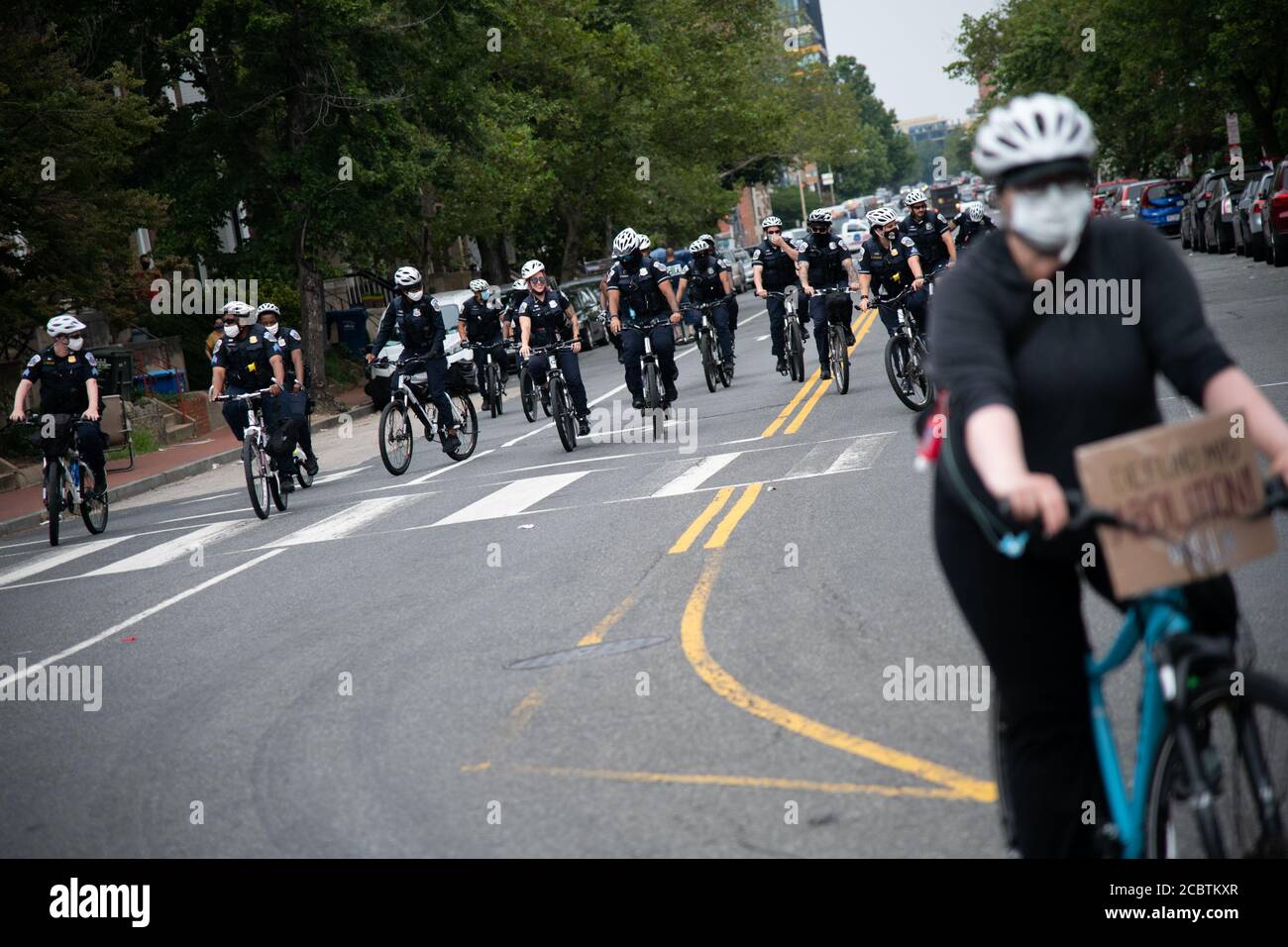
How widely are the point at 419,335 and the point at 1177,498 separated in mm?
15251

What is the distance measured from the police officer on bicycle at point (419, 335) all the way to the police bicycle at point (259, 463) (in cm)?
183

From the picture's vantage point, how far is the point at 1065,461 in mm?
3766

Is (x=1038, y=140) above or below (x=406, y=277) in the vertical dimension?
below

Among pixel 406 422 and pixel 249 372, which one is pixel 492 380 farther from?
pixel 249 372

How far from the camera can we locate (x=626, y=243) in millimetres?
18781

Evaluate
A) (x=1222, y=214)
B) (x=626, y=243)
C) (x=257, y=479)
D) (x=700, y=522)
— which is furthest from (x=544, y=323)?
(x=1222, y=214)

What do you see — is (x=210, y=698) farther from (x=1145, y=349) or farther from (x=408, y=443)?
(x=408, y=443)

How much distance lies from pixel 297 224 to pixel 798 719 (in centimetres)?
2750

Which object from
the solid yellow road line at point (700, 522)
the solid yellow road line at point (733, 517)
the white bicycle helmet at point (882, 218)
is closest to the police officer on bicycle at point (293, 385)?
the solid yellow road line at point (700, 522)

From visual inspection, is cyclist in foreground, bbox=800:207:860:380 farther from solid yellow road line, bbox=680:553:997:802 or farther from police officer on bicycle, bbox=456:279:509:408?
solid yellow road line, bbox=680:553:997:802

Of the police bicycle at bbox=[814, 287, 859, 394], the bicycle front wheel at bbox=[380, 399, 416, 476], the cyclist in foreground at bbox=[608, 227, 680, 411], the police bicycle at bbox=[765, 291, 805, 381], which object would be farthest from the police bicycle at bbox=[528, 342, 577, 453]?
the police bicycle at bbox=[765, 291, 805, 381]

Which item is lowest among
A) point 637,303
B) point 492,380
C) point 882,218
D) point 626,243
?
point 492,380

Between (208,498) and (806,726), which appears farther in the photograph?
(208,498)

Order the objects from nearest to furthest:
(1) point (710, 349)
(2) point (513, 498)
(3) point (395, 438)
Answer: (2) point (513, 498)
(3) point (395, 438)
(1) point (710, 349)
